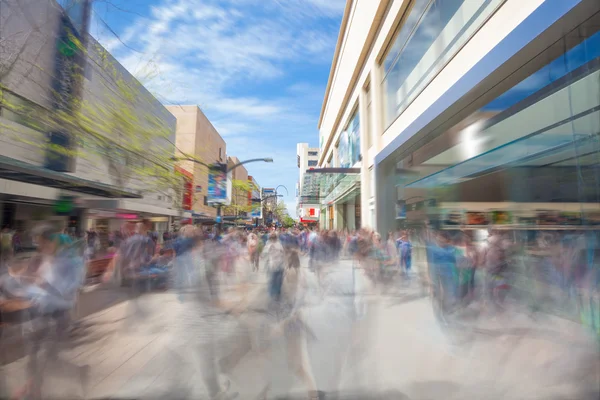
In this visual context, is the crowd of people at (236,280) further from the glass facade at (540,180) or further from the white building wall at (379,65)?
the white building wall at (379,65)

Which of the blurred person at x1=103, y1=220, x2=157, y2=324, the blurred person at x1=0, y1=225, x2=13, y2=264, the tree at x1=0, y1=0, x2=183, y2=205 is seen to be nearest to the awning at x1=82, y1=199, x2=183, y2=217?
the tree at x1=0, y1=0, x2=183, y2=205

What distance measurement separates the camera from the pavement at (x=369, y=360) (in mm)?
3656

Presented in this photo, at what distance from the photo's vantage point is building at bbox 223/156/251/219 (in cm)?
4122

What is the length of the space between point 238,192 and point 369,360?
5008cm

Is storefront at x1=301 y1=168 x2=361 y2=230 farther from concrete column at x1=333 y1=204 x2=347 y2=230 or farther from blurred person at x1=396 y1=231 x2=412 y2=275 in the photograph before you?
blurred person at x1=396 y1=231 x2=412 y2=275

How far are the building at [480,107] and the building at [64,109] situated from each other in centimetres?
945

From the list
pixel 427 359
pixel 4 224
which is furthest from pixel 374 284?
pixel 4 224

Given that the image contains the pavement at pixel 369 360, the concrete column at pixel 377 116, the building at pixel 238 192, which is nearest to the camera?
the pavement at pixel 369 360

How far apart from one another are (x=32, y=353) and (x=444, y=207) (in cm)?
1207

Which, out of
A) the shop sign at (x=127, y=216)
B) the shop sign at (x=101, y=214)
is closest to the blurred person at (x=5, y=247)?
the shop sign at (x=101, y=214)

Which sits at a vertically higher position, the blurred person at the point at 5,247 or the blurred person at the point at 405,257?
the blurred person at the point at 5,247

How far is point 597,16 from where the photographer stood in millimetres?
5680

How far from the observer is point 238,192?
5334cm

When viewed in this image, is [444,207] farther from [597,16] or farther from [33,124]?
[33,124]
